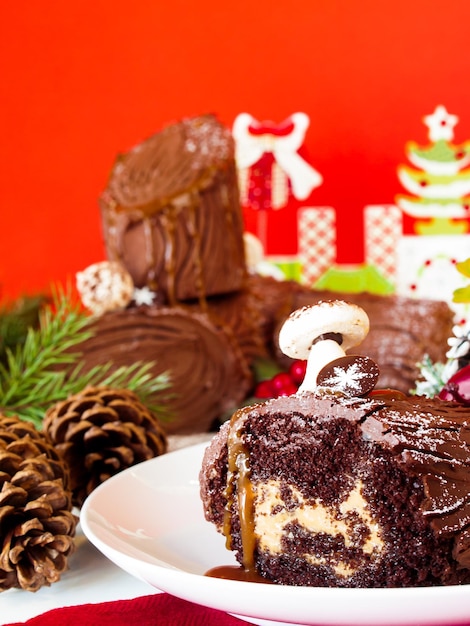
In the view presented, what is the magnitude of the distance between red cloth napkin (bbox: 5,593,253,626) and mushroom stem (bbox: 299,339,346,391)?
215 millimetres

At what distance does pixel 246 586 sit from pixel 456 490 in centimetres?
19

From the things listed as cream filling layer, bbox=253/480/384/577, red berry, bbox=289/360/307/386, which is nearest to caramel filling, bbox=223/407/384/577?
cream filling layer, bbox=253/480/384/577

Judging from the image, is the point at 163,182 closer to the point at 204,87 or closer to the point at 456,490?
the point at 456,490

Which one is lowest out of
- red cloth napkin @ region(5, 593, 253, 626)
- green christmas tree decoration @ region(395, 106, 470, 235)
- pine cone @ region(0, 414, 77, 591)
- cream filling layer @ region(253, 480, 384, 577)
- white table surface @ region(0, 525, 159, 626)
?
green christmas tree decoration @ region(395, 106, 470, 235)

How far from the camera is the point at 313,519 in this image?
0.70m

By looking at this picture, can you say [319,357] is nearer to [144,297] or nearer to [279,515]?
[279,515]

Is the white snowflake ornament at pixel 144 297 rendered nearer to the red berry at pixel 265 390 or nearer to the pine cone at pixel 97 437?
the red berry at pixel 265 390

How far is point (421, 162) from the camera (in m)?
3.08

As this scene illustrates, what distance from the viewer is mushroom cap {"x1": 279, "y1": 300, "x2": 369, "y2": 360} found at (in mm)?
732

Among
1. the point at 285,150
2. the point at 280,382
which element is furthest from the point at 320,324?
Result: the point at 285,150

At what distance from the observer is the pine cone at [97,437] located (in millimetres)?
1040

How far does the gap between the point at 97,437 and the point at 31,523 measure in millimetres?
281

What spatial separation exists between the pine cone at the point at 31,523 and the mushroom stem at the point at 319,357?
0.92ft

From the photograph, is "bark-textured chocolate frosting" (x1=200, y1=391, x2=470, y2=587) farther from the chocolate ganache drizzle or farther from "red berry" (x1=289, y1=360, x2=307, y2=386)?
Result: "red berry" (x1=289, y1=360, x2=307, y2=386)
